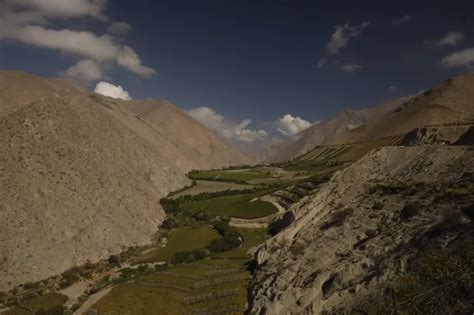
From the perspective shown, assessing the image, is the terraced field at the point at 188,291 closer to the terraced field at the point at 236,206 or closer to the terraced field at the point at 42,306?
the terraced field at the point at 42,306

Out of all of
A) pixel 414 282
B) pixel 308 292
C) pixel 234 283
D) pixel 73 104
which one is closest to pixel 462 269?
pixel 414 282

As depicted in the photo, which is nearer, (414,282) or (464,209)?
(414,282)

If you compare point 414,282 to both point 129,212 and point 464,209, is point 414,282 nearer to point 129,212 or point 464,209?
point 464,209

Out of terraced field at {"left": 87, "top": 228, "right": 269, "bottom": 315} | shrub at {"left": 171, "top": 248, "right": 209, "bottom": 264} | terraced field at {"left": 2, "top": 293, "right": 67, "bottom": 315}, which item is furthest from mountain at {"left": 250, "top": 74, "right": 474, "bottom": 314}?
terraced field at {"left": 2, "top": 293, "right": 67, "bottom": 315}

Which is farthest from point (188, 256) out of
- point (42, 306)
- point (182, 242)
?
point (42, 306)

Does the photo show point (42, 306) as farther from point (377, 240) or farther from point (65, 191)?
point (377, 240)

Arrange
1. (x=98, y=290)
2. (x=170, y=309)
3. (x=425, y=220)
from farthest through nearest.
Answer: (x=98, y=290), (x=170, y=309), (x=425, y=220)
